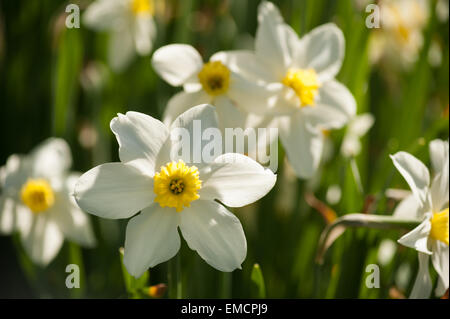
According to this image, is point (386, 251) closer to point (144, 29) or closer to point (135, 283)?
point (135, 283)

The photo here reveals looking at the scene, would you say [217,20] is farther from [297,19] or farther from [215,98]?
[215,98]

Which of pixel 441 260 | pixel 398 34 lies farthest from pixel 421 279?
pixel 398 34

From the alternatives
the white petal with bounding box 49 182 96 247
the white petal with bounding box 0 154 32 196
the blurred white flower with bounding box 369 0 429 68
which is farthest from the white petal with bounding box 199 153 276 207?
the blurred white flower with bounding box 369 0 429 68

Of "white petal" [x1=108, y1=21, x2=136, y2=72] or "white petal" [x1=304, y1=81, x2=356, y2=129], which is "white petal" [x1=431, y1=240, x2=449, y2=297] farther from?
"white petal" [x1=108, y1=21, x2=136, y2=72]

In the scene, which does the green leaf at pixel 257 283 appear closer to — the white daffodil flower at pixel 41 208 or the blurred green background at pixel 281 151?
the blurred green background at pixel 281 151

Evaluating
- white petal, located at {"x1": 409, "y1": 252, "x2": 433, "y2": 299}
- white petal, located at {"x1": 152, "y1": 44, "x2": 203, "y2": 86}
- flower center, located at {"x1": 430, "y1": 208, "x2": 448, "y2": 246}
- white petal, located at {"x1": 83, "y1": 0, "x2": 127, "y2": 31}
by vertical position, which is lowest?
white petal, located at {"x1": 409, "y1": 252, "x2": 433, "y2": 299}
